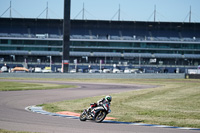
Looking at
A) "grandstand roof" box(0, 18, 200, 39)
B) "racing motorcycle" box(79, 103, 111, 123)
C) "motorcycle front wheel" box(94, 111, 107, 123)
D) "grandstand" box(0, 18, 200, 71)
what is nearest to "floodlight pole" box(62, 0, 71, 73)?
"grandstand" box(0, 18, 200, 71)

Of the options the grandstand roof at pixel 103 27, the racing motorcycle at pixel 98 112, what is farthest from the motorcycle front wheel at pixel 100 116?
the grandstand roof at pixel 103 27

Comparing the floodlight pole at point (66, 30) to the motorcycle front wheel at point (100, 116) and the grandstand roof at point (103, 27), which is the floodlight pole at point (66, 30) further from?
the motorcycle front wheel at point (100, 116)

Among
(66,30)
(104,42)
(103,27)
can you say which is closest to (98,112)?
(66,30)

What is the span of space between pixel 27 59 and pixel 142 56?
34899 mm

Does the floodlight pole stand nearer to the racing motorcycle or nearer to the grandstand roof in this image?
the grandstand roof

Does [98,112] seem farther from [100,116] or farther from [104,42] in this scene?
[104,42]

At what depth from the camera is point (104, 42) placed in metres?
114

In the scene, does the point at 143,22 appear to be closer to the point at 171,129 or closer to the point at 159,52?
the point at 159,52

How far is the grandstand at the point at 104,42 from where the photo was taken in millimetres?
112375

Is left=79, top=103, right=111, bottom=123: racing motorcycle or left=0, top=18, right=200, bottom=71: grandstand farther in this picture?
left=0, top=18, right=200, bottom=71: grandstand

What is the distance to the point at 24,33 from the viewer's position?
115 metres

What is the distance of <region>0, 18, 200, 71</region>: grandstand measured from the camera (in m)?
112

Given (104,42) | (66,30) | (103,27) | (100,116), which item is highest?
(103,27)

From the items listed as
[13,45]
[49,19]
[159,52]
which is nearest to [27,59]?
[13,45]
